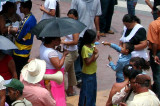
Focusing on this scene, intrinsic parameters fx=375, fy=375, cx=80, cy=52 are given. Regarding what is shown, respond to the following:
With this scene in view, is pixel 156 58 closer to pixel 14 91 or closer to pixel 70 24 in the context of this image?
pixel 70 24

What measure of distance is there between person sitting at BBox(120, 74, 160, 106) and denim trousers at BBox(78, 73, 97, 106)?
1.78 meters

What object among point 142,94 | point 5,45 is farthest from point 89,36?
point 142,94

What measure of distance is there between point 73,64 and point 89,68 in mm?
1027

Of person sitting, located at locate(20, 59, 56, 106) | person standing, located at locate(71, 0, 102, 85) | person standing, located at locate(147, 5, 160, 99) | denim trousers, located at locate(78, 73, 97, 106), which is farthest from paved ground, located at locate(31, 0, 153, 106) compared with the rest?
person sitting, located at locate(20, 59, 56, 106)

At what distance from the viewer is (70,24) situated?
5.84m

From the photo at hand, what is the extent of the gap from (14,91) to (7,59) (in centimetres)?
114

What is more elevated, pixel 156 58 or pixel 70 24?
pixel 70 24

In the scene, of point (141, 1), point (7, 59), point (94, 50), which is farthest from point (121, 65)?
point (141, 1)

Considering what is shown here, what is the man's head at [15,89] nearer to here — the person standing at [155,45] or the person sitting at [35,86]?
the person sitting at [35,86]

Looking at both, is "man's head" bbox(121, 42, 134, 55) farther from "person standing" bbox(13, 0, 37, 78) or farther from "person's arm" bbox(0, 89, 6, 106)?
"person's arm" bbox(0, 89, 6, 106)

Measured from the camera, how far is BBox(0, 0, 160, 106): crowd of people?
475 cm

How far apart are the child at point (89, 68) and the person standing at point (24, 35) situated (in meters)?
1.05

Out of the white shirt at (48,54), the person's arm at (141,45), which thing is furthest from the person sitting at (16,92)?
the person's arm at (141,45)

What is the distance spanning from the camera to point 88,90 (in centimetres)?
654
